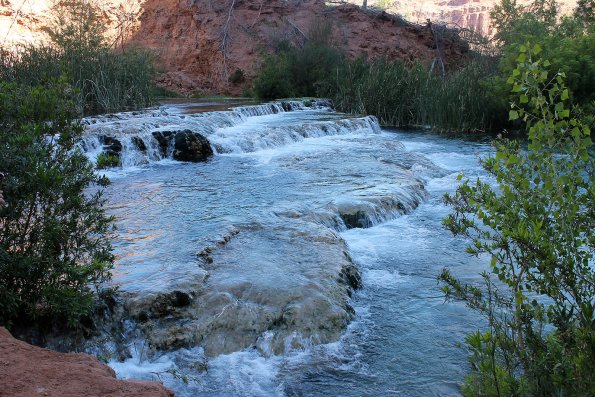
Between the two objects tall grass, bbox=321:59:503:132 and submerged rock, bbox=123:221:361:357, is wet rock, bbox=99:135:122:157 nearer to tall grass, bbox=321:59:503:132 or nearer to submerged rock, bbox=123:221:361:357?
submerged rock, bbox=123:221:361:357

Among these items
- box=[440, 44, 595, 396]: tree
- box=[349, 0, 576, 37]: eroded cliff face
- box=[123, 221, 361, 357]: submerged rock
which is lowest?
box=[123, 221, 361, 357]: submerged rock

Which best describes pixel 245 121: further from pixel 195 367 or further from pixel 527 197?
pixel 527 197

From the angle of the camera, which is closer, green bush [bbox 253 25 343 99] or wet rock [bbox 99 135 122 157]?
wet rock [bbox 99 135 122 157]

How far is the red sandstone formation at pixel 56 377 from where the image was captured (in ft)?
9.03

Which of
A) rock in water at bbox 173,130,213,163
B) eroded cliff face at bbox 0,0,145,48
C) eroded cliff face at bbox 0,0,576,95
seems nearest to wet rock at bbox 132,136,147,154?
rock in water at bbox 173,130,213,163

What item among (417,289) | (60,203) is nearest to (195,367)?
(60,203)

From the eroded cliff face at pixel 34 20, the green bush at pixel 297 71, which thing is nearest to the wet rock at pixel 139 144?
the green bush at pixel 297 71

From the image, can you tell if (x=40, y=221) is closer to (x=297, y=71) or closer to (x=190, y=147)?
(x=190, y=147)

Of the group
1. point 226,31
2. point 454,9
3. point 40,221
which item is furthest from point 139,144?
point 454,9

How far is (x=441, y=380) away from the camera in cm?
408

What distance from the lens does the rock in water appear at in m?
12.5

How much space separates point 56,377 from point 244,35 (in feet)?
90.4

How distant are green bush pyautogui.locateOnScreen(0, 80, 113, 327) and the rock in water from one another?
8.16m

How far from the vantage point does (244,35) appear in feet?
94.5
